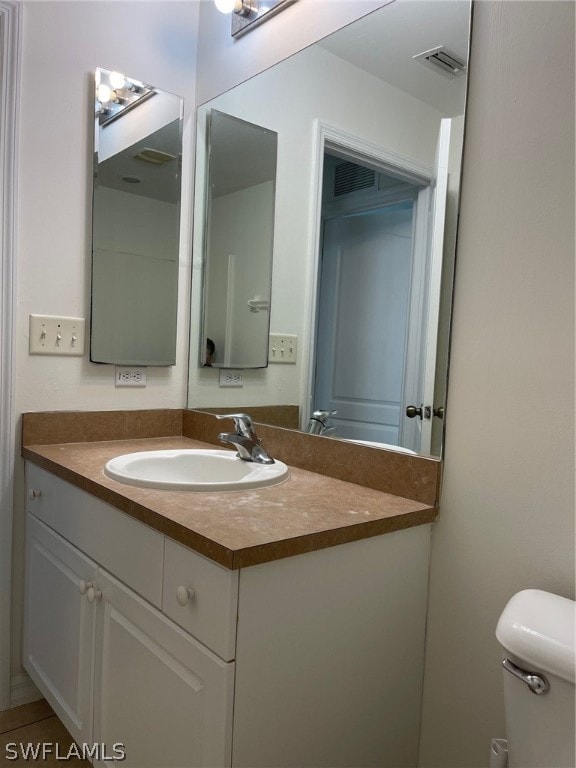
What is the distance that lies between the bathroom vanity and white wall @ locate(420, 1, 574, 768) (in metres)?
0.08

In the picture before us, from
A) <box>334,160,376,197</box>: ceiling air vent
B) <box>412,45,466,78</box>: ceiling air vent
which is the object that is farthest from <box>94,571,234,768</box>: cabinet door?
<box>412,45,466,78</box>: ceiling air vent

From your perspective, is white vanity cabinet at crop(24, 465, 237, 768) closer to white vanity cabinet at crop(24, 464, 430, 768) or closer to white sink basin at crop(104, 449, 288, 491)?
white vanity cabinet at crop(24, 464, 430, 768)

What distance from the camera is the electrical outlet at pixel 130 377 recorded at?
187 cm

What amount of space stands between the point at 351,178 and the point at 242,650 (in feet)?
3.67

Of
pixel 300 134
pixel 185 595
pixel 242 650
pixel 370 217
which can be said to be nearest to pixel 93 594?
pixel 185 595

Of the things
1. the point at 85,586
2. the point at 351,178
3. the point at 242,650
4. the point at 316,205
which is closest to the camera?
the point at 242,650

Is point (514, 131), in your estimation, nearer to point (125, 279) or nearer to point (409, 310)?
point (409, 310)

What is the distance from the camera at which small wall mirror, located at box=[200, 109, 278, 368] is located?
1.77 meters

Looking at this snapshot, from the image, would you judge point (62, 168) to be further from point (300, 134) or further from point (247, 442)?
point (247, 442)

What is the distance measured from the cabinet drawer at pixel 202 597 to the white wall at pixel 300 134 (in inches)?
26.7

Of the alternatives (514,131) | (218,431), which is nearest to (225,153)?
(218,431)

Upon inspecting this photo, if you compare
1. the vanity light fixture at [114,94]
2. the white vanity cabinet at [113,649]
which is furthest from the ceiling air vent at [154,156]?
the white vanity cabinet at [113,649]

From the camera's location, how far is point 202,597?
982 millimetres

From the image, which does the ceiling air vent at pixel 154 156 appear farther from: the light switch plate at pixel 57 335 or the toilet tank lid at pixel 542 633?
the toilet tank lid at pixel 542 633
